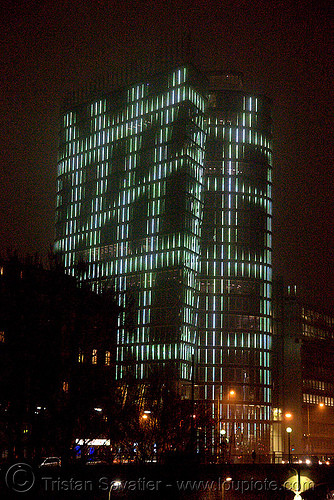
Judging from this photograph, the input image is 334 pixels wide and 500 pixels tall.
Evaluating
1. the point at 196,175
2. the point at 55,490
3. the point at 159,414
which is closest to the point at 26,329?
the point at 55,490

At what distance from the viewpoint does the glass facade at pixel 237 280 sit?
601ft

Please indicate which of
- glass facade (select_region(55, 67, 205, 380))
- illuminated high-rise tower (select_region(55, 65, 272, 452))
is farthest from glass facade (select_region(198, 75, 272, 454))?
glass facade (select_region(55, 67, 205, 380))

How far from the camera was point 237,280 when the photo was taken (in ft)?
625

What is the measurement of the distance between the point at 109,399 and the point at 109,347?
4.13 meters

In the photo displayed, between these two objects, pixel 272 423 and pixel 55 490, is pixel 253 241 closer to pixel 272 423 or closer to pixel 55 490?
pixel 272 423

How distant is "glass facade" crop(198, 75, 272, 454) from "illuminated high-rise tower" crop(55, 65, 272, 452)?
0.84ft

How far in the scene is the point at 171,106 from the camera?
194 meters

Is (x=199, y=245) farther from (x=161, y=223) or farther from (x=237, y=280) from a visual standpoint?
(x=237, y=280)

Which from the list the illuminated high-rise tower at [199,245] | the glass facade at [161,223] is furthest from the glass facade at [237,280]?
the glass facade at [161,223]

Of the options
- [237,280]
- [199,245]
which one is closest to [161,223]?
[199,245]

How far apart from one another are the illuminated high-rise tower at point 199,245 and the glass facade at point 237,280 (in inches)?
10.1

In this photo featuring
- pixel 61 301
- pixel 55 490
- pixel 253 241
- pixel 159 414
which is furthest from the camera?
pixel 253 241

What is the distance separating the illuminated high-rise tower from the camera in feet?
600

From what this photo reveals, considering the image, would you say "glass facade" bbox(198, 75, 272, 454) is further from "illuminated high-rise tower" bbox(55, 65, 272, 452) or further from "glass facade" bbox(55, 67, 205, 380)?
"glass facade" bbox(55, 67, 205, 380)
